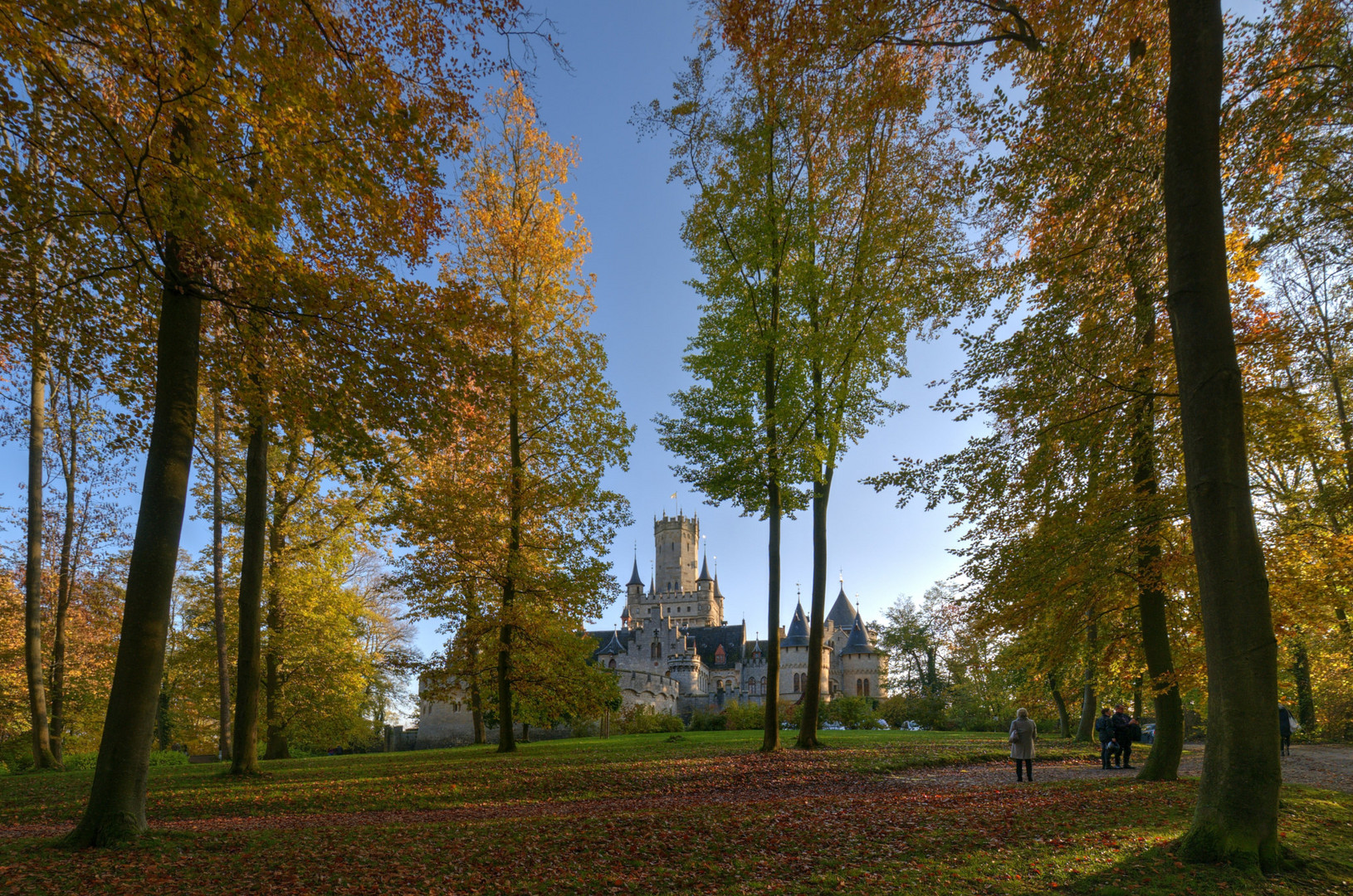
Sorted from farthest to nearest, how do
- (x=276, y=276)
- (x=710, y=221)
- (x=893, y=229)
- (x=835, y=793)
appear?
(x=710, y=221)
(x=893, y=229)
(x=835, y=793)
(x=276, y=276)

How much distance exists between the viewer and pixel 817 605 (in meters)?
16.0

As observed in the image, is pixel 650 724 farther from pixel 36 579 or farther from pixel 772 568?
pixel 36 579

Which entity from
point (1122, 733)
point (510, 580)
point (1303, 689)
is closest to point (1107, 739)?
point (1122, 733)

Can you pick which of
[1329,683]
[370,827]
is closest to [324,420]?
[370,827]

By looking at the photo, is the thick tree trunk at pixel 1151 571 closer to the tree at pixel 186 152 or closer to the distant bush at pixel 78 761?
the tree at pixel 186 152

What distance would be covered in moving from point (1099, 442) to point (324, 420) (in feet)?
32.0

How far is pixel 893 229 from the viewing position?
15.1 metres

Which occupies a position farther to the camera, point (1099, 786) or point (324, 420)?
point (1099, 786)

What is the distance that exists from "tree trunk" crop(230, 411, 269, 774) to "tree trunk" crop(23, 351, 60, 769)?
641 centimetres

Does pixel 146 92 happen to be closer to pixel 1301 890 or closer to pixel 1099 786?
pixel 1301 890

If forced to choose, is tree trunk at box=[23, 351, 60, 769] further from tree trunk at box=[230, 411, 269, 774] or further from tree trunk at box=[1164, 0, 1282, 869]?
tree trunk at box=[1164, 0, 1282, 869]

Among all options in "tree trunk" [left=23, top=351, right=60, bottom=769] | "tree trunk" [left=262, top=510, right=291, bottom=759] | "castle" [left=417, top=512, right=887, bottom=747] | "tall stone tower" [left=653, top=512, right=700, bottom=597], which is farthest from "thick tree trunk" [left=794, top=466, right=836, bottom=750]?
"tall stone tower" [left=653, top=512, right=700, bottom=597]

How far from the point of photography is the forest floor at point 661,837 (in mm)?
4990

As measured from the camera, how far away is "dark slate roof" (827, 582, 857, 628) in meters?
69.4
